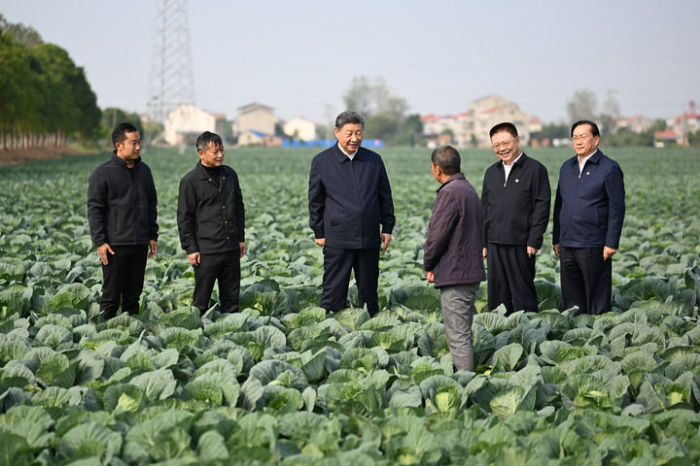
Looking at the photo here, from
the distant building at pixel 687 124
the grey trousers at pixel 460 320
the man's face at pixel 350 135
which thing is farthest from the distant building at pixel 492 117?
the grey trousers at pixel 460 320

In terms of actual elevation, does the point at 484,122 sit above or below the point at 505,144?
above

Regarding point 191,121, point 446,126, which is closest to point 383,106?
point 446,126

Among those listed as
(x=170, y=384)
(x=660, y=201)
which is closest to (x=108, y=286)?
(x=170, y=384)

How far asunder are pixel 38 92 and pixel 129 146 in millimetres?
46148

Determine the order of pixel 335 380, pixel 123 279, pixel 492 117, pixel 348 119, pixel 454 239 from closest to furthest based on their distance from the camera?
pixel 335 380 → pixel 454 239 → pixel 348 119 → pixel 123 279 → pixel 492 117

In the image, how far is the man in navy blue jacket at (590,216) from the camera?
5.17 m

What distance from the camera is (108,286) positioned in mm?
5203

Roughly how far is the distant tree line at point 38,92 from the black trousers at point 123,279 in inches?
1343

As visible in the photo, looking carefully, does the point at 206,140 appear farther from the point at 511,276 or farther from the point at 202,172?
the point at 511,276

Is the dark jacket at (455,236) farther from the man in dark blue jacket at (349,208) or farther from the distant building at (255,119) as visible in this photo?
the distant building at (255,119)

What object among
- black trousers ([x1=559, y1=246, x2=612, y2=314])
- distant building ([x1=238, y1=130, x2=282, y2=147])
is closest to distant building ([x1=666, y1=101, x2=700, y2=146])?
distant building ([x1=238, y1=130, x2=282, y2=147])

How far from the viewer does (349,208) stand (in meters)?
5.13

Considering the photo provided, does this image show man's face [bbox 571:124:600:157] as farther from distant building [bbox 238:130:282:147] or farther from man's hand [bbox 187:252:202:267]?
distant building [bbox 238:130:282:147]

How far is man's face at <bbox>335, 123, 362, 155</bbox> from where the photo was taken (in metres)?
4.93
